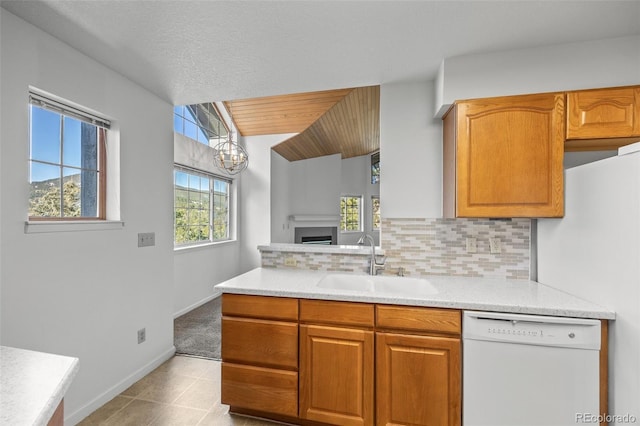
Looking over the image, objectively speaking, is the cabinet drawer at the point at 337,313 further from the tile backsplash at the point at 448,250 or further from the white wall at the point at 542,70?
the white wall at the point at 542,70

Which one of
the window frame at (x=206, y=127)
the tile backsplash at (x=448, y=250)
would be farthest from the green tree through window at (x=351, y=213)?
the tile backsplash at (x=448, y=250)

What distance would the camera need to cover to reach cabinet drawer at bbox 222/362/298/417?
1.86 meters

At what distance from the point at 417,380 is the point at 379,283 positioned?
2.36 ft

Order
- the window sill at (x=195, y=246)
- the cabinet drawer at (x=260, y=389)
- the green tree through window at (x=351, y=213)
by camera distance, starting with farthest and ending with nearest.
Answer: the green tree through window at (x=351, y=213)
the window sill at (x=195, y=246)
the cabinet drawer at (x=260, y=389)

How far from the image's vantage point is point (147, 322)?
255 centimetres

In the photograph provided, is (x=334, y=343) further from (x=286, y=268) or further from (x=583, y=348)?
(x=583, y=348)

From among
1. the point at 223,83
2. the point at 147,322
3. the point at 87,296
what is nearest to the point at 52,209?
the point at 87,296

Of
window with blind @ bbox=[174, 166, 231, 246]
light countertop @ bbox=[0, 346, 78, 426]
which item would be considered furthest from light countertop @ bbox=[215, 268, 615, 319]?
window with blind @ bbox=[174, 166, 231, 246]

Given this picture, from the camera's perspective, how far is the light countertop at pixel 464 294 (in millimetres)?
1538

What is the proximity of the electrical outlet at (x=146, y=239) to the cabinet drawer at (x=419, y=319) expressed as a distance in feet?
6.42

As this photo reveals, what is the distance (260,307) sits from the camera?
1926 mm

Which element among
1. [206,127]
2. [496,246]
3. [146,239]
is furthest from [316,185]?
[496,246]

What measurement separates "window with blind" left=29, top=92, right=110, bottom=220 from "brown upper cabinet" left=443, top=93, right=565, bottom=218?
2515 mm

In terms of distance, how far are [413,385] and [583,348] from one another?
0.85m
